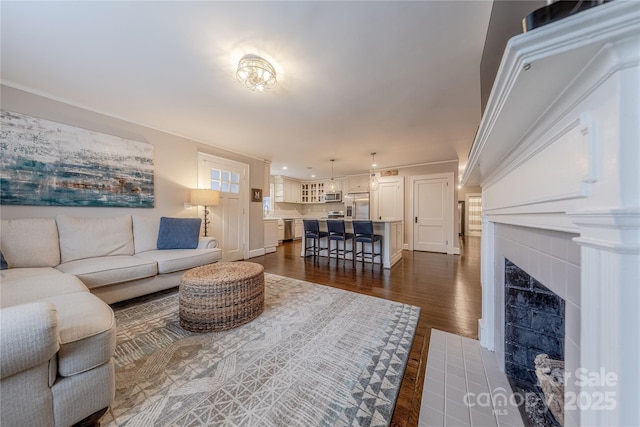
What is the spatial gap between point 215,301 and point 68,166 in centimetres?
258

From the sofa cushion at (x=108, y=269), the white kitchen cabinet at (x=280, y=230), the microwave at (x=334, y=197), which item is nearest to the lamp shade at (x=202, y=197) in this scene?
the sofa cushion at (x=108, y=269)

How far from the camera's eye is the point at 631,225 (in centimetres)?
38

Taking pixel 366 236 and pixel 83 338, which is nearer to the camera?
pixel 83 338

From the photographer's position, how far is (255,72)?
1.86 meters

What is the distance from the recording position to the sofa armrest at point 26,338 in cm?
77

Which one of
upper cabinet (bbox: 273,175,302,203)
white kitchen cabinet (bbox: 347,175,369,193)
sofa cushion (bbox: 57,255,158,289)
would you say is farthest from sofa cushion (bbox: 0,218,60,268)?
white kitchen cabinet (bbox: 347,175,369,193)

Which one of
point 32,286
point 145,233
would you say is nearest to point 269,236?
point 145,233

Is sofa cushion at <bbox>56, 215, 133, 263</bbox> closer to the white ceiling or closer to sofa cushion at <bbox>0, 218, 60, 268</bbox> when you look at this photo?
sofa cushion at <bbox>0, 218, 60, 268</bbox>

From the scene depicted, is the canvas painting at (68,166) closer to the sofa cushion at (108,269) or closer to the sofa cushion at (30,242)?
the sofa cushion at (30,242)

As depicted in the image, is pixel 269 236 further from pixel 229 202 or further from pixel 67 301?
pixel 67 301

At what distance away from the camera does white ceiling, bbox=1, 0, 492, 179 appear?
145 centimetres

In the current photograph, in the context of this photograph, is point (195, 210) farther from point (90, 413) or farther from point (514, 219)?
point (514, 219)

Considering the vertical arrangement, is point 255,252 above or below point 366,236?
below

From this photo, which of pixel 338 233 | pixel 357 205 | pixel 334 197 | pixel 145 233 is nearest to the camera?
pixel 145 233
